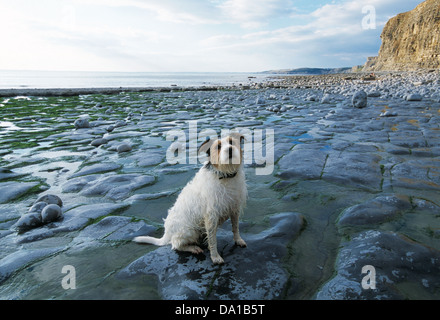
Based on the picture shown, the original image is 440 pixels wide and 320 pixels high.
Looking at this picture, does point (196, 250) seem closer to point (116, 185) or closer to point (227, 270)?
point (227, 270)

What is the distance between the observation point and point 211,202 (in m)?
3.29

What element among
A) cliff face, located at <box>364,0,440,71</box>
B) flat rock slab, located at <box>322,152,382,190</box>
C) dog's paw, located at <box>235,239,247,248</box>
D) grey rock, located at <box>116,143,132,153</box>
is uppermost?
cliff face, located at <box>364,0,440,71</box>

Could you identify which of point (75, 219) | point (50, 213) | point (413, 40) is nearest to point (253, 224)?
point (75, 219)

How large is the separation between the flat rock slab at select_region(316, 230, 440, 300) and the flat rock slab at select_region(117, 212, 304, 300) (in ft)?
1.98

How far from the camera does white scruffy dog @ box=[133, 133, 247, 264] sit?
321 cm

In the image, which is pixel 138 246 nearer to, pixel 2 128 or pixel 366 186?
pixel 366 186

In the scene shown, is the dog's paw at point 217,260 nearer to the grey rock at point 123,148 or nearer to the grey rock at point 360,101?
the grey rock at point 123,148

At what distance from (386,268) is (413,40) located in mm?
81865

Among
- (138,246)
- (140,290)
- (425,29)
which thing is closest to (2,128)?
(138,246)

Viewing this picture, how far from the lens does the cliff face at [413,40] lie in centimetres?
5422

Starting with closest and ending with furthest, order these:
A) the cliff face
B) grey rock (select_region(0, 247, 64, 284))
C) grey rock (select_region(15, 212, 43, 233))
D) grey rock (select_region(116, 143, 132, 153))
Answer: grey rock (select_region(0, 247, 64, 284)) < grey rock (select_region(15, 212, 43, 233)) < grey rock (select_region(116, 143, 132, 153)) < the cliff face

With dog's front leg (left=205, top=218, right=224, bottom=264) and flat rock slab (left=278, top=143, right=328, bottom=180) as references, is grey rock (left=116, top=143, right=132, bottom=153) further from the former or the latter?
dog's front leg (left=205, top=218, right=224, bottom=264)

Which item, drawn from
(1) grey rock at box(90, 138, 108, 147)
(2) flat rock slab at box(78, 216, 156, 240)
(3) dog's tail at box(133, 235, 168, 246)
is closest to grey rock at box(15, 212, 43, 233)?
(2) flat rock slab at box(78, 216, 156, 240)

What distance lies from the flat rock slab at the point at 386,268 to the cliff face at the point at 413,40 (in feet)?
213
